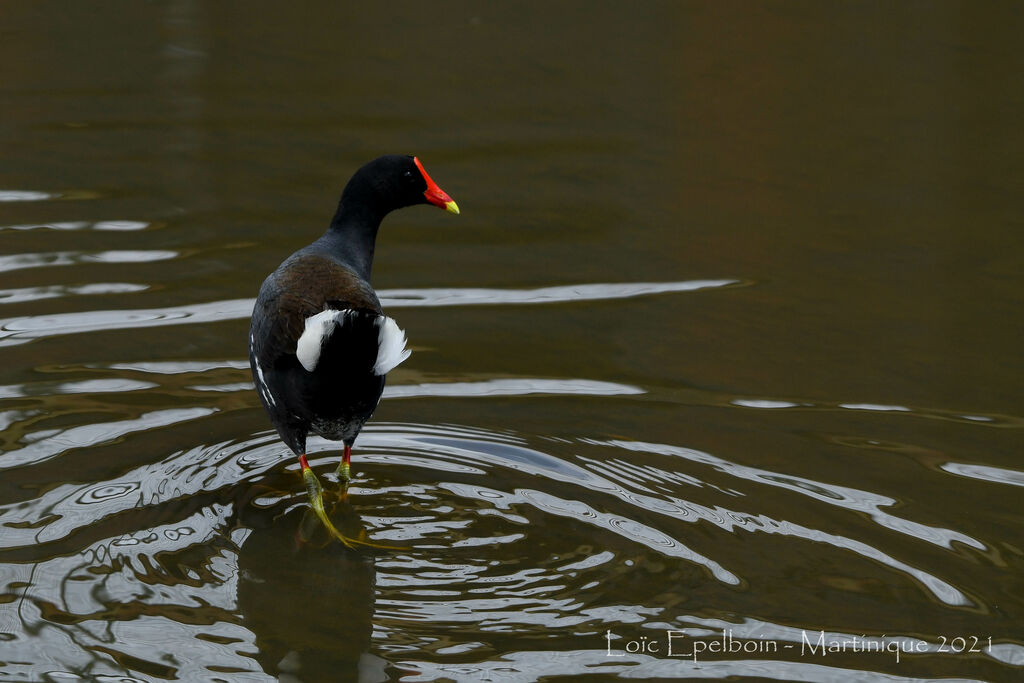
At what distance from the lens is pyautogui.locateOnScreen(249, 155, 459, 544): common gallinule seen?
320 centimetres

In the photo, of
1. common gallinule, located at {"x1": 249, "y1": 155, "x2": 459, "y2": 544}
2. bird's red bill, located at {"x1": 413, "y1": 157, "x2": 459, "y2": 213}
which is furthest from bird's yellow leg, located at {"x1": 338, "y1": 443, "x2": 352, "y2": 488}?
bird's red bill, located at {"x1": 413, "y1": 157, "x2": 459, "y2": 213}

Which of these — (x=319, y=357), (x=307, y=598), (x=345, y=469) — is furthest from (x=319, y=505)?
(x=319, y=357)

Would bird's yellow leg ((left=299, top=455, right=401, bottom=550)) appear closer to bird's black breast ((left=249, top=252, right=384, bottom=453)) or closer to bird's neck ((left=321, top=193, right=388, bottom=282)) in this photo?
bird's black breast ((left=249, top=252, right=384, bottom=453))

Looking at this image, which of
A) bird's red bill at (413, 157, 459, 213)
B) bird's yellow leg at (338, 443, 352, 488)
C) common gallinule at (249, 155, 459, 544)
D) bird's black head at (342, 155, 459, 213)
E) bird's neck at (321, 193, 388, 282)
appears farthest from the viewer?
bird's red bill at (413, 157, 459, 213)

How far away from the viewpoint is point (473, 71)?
400 inches

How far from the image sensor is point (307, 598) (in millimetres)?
3439

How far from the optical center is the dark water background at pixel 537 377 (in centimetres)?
323

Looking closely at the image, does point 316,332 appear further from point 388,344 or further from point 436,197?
point 436,197

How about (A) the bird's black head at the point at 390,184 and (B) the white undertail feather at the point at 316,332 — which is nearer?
(B) the white undertail feather at the point at 316,332

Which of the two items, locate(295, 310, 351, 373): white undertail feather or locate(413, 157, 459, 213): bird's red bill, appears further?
locate(413, 157, 459, 213): bird's red bill

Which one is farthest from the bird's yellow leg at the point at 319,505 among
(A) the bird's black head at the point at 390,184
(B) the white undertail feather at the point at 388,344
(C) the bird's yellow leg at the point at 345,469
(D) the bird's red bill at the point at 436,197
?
(D) the bird's red bill at the point at 436,197

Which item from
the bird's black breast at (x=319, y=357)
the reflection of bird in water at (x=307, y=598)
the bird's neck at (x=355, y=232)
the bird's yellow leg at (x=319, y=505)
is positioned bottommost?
the reflection of bird in water at (x=307, y=598)

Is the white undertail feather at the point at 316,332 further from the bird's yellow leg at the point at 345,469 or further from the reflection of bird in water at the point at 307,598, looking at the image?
the bird's yellow leg at the point at 345,469

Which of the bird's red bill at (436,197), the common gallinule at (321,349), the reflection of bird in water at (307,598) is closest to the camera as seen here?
the reflection of bird in water at (307,598)
